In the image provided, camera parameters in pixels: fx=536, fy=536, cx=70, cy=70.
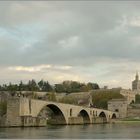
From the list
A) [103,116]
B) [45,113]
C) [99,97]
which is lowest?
[103,116]

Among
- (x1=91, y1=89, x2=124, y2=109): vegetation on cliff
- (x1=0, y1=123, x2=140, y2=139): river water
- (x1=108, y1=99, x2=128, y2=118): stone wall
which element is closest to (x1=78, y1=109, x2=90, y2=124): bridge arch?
(x1=108, y1=99, x2=128, y2=118): stone wall

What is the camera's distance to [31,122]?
9306 centimetres

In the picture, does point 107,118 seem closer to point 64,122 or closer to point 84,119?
point 84,119

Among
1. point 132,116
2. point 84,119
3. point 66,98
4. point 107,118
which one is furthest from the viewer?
point 66,98

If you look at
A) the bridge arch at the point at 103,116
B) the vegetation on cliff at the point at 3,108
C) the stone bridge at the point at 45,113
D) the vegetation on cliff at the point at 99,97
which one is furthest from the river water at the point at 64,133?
the vegetation on cliff at the point at 99,97

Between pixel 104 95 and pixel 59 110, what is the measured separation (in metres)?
77.6

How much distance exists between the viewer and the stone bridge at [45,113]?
90688mm

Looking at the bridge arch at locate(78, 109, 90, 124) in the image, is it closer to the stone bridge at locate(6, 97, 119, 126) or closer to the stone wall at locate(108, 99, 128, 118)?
the stone bridge at locate(6, 97, 119, 126)

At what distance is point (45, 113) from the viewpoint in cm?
14200

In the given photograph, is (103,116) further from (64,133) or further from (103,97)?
(64,133)

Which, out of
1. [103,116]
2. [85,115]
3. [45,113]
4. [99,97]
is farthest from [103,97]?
[85,115]

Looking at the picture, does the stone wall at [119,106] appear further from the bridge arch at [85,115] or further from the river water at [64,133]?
the river water at [64,133]

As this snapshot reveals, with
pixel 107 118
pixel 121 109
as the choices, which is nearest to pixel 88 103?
pixel 121 109

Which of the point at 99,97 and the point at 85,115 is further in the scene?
the point at 99,97
